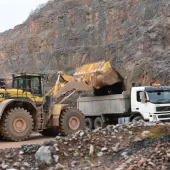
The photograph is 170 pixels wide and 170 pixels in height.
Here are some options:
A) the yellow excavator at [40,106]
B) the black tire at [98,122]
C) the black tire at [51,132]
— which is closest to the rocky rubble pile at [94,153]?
the yellow excavator at [40,106]

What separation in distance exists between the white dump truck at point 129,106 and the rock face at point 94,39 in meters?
8.92

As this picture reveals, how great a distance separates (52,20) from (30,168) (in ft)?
143

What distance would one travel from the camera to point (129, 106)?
1712cm

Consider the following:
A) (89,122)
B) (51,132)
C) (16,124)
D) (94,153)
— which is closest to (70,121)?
(51,132)

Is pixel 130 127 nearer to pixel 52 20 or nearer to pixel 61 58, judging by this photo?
pixel 61 58

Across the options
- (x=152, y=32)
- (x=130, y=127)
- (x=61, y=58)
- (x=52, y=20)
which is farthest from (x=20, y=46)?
(x=130, y=127)

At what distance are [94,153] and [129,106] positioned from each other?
8.87 m

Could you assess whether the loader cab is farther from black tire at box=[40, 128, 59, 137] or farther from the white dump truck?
the white dump truck

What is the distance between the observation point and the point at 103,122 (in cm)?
1833

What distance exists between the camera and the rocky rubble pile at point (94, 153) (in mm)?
7406

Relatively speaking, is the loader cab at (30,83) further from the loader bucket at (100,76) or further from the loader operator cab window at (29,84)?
the loader bucket at (100,76)

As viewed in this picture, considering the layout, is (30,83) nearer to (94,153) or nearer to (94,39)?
(94,153)

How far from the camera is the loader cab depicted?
1495 centimetres

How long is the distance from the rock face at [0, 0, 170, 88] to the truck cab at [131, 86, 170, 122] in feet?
35.1
